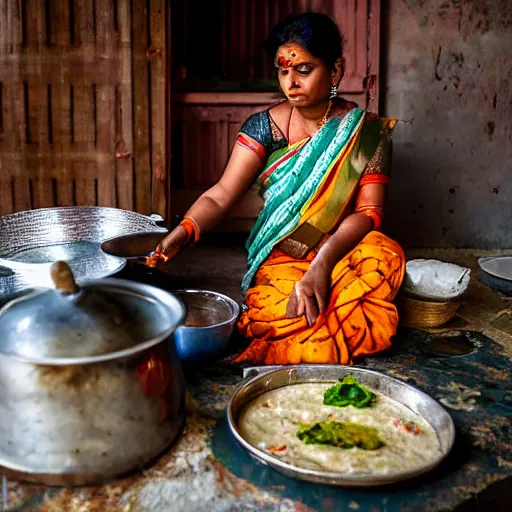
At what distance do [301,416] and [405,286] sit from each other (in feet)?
4.07

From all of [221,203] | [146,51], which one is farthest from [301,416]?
[146,51]

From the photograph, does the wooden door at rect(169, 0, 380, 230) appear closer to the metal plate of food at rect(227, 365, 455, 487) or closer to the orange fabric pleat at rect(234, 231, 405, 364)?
the orange fabric pleat at rect(234, 231, 405, 364)

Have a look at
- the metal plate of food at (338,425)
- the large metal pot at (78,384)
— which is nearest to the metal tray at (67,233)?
the metal plate of food at (338,425)

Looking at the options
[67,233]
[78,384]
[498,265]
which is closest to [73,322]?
[78,384]

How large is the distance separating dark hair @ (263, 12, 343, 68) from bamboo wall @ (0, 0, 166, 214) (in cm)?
142

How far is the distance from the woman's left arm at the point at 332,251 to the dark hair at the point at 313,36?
0.59 metres

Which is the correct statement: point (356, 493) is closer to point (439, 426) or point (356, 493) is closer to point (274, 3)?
point (439, 426)

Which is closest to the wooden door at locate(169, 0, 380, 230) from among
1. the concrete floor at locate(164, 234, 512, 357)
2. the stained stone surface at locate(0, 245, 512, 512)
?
the concrete floor at locate(164, 234, 512, 357)

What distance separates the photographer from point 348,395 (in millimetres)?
2055

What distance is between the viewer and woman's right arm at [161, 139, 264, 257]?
2753 mm

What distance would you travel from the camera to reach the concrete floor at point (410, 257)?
3.14m

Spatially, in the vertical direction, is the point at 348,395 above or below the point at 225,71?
below

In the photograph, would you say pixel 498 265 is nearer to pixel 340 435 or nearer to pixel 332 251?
pixel 332 251

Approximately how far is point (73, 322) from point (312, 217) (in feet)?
4.70
